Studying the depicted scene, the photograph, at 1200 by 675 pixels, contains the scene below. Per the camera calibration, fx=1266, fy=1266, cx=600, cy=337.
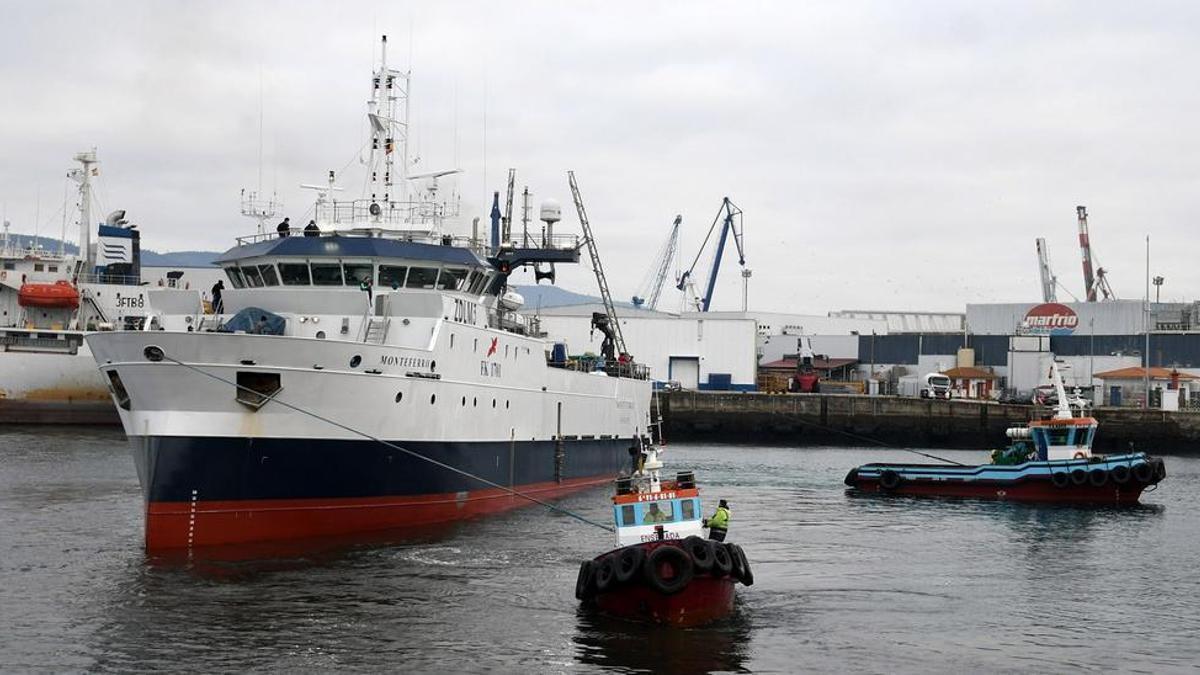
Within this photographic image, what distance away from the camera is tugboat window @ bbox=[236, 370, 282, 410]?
89.7 feet

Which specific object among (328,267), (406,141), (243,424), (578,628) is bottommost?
(578,628)

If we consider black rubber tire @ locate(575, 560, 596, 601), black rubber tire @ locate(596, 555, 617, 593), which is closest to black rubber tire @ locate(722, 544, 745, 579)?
black rubber tire @ locate(596, 555, 617, 593)

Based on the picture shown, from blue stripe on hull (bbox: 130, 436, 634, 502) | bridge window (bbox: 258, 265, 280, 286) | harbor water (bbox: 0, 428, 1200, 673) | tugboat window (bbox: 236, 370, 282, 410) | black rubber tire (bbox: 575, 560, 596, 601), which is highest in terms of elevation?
bridge window (bbox: 258, 265, 280, 286)

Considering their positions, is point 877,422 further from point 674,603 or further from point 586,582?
point 674,603

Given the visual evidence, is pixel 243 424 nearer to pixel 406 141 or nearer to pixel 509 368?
pixel 509 368

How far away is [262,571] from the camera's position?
25.8 m

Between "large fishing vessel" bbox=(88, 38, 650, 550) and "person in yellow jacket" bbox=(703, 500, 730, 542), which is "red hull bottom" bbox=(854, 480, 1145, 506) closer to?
"large fishing vessel" bbox=(88, 38, 650, 550)

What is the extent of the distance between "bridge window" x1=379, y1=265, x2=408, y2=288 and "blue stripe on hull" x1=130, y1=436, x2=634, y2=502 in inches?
187

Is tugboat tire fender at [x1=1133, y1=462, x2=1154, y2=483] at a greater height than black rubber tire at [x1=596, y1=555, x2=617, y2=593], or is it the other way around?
tugboat tire fender at [x1=1133, y1=462, x2=1154, y2=483]

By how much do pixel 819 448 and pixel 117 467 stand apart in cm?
4473

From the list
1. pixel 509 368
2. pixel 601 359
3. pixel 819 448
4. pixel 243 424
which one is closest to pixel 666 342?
pixel 819 448

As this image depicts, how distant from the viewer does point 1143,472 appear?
44.3 m

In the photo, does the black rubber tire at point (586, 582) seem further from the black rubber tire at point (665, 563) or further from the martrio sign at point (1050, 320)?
the martrio sign at point (1050, 320)

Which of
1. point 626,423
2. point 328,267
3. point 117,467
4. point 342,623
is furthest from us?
point 626,423
